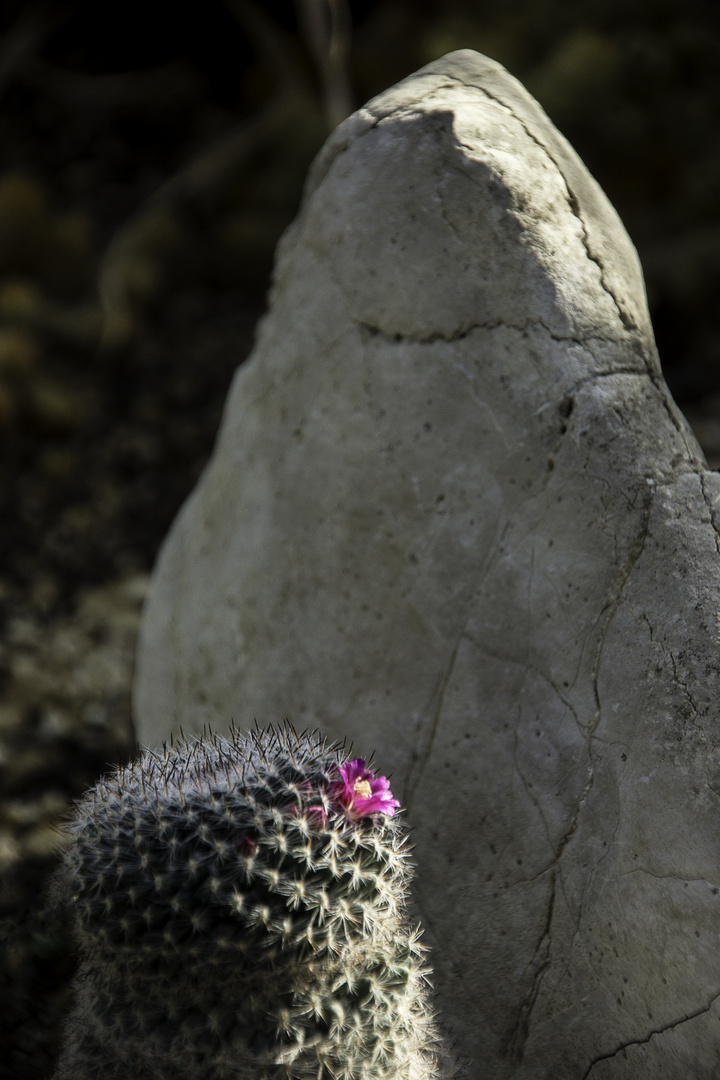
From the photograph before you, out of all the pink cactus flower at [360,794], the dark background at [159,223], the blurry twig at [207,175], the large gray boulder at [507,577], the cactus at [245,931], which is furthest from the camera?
the blurry twig at [207,175]

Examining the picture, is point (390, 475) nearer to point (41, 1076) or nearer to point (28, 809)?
point (41, 1076)

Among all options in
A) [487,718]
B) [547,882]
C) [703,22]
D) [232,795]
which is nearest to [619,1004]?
[547,882]

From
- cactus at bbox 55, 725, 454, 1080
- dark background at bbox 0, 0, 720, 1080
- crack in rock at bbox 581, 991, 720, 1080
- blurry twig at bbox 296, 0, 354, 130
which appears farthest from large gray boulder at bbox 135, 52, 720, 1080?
blurry twig at bbox 296, 0, 354, 130

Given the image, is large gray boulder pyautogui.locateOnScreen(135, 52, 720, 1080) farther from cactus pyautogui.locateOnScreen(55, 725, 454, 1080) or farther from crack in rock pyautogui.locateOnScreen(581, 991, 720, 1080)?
cactus pyautogui.locateOnScreen(55, 725, 454, 1080)

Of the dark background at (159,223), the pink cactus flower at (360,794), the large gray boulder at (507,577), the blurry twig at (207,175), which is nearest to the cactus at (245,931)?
the pink cactus flower at (360,794)

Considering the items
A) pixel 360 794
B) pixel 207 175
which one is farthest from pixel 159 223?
pixel 360 794

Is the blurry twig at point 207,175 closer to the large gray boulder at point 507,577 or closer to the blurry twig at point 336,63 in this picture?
the blurry twig at point 336,63

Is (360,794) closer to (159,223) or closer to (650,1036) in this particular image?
(650,1036)

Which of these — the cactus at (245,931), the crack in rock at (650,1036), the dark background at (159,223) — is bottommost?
the crack in rock at (650,1036)
